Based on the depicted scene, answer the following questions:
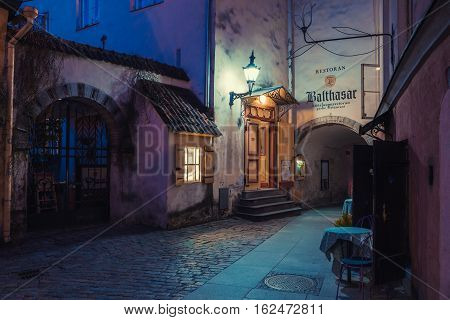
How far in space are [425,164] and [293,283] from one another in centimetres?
252

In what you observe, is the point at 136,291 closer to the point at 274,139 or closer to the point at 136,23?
the point at 274,139

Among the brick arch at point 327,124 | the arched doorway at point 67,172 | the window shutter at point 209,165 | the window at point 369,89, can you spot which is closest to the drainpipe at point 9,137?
the arched doorway at point 67,172

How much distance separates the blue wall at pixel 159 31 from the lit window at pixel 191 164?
78.7 inches

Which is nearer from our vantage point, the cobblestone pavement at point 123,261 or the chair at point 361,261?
the chair at point 361,261

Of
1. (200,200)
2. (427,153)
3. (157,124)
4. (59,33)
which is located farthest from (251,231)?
(59,33)

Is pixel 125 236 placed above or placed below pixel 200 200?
below

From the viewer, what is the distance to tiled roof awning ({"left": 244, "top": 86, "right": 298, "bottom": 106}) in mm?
12036

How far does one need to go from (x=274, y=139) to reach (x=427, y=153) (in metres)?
9.65

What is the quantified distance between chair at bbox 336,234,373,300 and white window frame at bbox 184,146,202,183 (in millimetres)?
5796

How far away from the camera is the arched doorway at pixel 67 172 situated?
9.14m

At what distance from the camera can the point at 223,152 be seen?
11828 millimetres

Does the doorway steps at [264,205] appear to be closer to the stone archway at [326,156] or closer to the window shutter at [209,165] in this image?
the window shutter at [209,165]

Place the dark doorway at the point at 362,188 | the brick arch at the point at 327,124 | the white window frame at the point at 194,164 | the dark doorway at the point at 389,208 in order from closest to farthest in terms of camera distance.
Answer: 1. the dark doorway at the point at 389,208
2. the dark doorway at the point at 362,188
3. the white window frame at the point at 194,164
4. the brick arch at the point at 327,124

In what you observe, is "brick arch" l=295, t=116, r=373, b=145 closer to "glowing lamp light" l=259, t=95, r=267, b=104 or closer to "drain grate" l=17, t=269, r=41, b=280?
"glowing lamp light" l=259, t=95, r=267, b=104
